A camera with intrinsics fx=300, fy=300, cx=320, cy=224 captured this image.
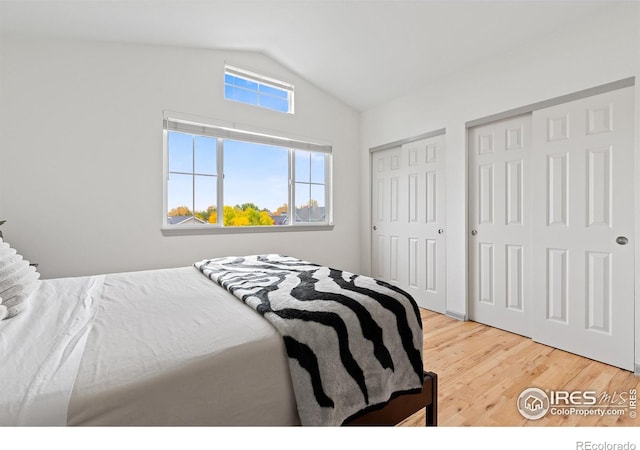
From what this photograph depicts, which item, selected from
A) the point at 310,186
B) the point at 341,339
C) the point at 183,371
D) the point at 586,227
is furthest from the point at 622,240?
the point at 310,186

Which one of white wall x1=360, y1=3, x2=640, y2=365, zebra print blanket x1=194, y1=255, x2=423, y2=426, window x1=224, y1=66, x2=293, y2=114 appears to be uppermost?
window x1=224, y1=66, x2=293, y2=114

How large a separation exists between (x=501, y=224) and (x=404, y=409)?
2.11 m

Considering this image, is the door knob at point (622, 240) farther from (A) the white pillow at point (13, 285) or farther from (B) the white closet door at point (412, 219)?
(A) the white pillow at point (13, 285)

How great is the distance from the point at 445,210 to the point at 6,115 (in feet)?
12.7

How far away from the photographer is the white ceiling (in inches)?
86.4

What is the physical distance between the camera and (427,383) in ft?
4.53

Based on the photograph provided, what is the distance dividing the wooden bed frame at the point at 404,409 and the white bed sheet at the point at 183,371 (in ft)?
1.07

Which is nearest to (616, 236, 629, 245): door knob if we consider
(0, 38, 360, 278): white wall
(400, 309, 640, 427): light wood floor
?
(400, 309, 640, 427): light wood floor

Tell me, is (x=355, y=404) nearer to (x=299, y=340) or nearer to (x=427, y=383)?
(x=299, y=340)

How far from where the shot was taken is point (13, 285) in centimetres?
125

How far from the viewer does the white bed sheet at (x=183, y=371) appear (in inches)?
29.7

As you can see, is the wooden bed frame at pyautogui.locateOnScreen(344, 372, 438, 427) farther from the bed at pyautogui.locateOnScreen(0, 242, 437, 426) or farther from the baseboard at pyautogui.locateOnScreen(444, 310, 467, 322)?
the baseboard at pyautogui.locateOnScreen(444, 310, 467, 322)

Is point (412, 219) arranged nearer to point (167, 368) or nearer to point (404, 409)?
point (404, 409)
